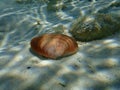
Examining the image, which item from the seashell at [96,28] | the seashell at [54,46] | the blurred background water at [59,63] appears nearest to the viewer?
the blurred background water at [59,63]

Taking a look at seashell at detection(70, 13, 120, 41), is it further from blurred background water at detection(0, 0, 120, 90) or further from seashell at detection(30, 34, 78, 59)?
seashell at detection(30, 34, 78, 59)

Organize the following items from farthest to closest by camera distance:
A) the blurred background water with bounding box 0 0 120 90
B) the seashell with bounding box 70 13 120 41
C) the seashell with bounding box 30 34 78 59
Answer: the seashell with bounding box 70 13 120 41 < the seashell with bounding box 30 34 78 59 < the blurred background water with bounding box 0 0 120 90

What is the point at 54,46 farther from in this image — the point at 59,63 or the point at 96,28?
the point at 96,28

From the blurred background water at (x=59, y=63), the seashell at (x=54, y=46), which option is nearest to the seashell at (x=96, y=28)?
the blurred background water at (x=59, y=63)

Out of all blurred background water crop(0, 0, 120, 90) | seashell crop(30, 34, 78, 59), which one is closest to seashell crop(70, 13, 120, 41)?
blurred background water crop(0, 0, 120, 90)

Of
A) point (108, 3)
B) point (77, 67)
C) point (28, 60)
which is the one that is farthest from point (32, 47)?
point (108, 3)

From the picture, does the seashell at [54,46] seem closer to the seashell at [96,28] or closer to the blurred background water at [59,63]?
the blurred background water at [59,63]

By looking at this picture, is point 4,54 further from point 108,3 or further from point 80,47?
point 108,3
